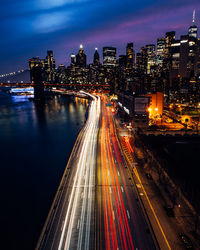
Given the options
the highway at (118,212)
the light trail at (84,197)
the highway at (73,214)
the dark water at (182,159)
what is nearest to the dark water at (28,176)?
the highway at (73,214)

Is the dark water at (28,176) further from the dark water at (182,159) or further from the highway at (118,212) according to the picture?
the dark water at (182,159)

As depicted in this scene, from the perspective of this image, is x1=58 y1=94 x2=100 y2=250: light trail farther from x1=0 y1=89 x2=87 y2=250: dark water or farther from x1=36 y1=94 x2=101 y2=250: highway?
x1=0 y1=89 x2=87 y2=250: dark water

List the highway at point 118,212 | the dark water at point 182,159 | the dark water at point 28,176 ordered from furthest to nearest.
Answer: the dark water at point 182,159
the dark water at point 28,176
the highway at point 118,212

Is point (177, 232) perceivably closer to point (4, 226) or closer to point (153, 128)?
point (4, 226)

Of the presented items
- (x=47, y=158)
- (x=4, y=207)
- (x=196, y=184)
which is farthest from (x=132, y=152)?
(x=4, y=207)

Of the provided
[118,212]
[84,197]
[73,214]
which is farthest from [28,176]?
[118,212]

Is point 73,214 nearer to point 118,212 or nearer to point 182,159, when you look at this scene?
point 118,212

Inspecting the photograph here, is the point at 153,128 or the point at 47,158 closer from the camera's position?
the point at 47,158
